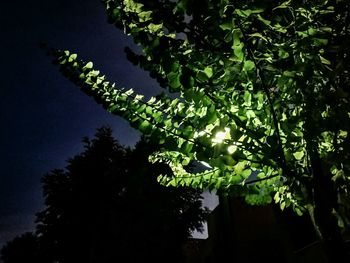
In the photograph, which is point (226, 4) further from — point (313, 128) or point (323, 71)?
point (313, 128)

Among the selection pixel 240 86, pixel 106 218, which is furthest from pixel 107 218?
pixel 240 86

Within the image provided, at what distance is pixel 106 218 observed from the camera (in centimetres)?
2327

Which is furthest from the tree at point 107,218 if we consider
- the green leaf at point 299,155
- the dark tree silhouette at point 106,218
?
the green leaf at point 299,155

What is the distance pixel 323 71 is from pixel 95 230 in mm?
23119

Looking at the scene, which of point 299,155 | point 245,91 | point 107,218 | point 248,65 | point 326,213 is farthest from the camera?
point 107,218

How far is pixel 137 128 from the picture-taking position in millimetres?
2701

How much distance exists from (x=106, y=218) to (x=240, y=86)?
73.4 feet

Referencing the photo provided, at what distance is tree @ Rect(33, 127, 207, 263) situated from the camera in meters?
21.6

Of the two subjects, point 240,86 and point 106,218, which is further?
point 106,218

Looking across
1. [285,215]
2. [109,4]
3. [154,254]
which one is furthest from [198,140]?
[154,254]

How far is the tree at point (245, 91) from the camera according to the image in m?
2.12

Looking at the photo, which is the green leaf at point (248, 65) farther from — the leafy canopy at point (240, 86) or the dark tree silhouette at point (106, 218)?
the dark tree silhouette at point (106, 218)

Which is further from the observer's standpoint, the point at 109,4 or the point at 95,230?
the point at 95,230

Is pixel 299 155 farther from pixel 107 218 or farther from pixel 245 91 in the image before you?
pixel 107 218
